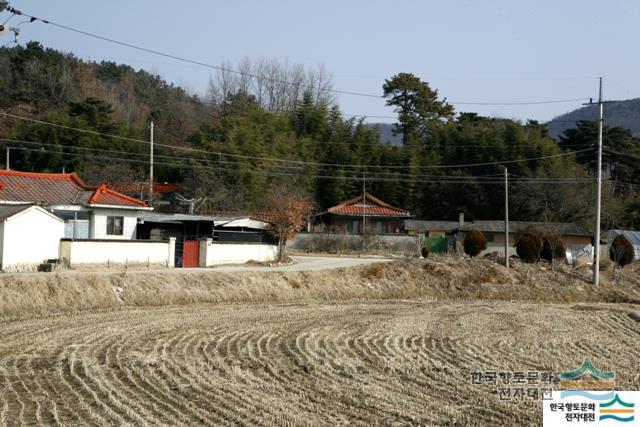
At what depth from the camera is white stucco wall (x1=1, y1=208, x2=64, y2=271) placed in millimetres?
25938

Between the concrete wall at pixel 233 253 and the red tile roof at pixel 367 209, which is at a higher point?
the red tile roof at pixel 367 209

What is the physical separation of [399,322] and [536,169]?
42151 millimetres

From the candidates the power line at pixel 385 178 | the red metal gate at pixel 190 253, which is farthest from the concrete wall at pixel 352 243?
the red metal gate at pixel 190 253

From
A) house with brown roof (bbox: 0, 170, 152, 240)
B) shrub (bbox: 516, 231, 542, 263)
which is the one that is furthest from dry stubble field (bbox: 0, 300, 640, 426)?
shrub (bbox: 516, 231, 542, 263)

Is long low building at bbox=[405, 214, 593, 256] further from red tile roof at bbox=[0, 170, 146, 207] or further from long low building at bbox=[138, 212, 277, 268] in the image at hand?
red tile roof at bbox=[0, 170, 146, 207]

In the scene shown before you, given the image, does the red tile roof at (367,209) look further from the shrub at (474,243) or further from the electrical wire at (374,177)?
the shrub at (474,243)

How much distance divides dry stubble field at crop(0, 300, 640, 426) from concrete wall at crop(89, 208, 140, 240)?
1223 cm

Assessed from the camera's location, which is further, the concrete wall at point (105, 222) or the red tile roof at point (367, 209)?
the red tile roof at point (367, 209)

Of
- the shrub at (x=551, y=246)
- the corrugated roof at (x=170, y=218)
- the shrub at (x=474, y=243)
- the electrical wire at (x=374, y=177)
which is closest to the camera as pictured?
the corrugated roof at (x=170, y=218)

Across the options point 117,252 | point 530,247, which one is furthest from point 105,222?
point 530,247

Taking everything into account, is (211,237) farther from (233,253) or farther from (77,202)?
Answer: (77,202)

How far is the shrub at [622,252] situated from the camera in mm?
42531

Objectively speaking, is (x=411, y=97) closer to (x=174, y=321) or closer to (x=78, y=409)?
(x=174, y=321)

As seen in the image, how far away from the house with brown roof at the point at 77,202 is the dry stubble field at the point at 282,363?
1215cm
